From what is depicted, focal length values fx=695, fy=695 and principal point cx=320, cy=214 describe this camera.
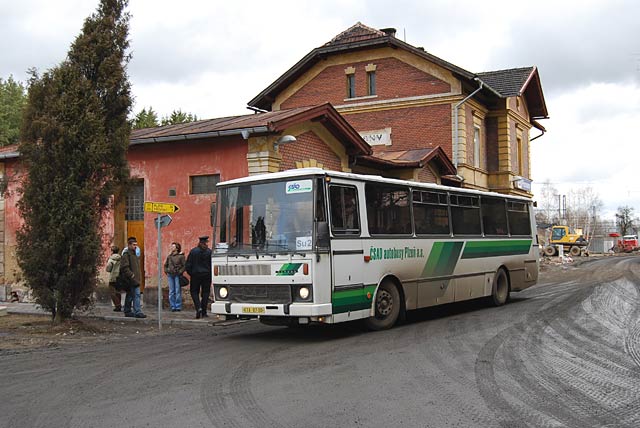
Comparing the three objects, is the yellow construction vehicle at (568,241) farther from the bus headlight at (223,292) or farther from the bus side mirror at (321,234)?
the bus side mirror at (321,234)

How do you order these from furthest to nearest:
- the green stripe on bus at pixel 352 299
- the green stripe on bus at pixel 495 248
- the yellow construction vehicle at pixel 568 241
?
the yellow construction vehicle at pixel 568 241 → the green stripe on bus at pixel 495 248 → the green stripe on bus at pixel 352 299

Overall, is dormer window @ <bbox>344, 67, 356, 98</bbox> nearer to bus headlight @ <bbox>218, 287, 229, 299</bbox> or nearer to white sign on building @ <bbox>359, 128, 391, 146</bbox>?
white sign on building @ <bbox>359, 128, 391, 146</bbox>

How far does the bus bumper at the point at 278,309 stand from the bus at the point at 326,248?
0.02m

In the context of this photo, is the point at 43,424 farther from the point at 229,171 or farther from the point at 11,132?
the point at 11,132

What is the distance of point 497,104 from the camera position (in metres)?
34.5

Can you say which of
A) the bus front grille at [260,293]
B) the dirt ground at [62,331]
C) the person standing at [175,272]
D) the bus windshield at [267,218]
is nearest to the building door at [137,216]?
the person standing at [175,272]

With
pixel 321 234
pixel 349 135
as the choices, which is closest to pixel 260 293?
pixel 321 234

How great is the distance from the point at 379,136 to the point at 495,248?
633 inches

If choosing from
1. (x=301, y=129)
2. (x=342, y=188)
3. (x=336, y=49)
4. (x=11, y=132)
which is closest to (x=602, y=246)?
(x=336, y=49)

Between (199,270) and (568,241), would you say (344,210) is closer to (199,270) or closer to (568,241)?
(199,270)

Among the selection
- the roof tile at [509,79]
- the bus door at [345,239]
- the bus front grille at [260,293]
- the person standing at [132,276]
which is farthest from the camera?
the roof tile at [509,79]

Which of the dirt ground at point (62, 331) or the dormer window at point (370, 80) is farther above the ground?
the dormer window at point (370, 80)

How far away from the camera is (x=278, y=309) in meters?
11.1

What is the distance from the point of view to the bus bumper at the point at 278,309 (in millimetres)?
10930
